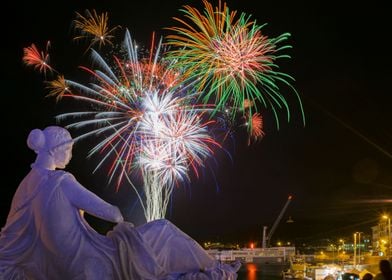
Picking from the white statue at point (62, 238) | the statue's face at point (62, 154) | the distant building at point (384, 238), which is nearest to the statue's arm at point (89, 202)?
the white statue at point (62, 238)

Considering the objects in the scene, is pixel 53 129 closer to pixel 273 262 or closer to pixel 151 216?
pixel 151 216

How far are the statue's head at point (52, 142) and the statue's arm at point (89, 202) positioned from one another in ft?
1.51

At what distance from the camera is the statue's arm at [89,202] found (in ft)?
22.5

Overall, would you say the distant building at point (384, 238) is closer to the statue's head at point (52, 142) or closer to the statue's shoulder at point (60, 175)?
the statue's head at point (52, 142)

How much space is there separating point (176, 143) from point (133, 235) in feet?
42.9

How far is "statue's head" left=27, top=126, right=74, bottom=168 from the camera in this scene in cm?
728

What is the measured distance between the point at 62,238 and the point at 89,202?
0.56 m

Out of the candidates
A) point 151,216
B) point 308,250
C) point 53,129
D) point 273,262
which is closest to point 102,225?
point 151,216

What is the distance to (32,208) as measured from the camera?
708 cm

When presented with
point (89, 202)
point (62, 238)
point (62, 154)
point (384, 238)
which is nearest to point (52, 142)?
point (62, 154)

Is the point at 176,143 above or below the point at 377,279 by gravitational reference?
above

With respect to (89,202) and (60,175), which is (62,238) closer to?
(89,202)

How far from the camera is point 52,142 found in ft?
24.2

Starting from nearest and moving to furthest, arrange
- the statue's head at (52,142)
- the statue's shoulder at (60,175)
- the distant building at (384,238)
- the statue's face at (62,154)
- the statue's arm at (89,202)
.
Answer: the statue's arm at (89,202) → the statue's shoulder at (60,175) → the statue's head at (52,142) → the statue's face at (62,154) → the distant building at (384,238)
